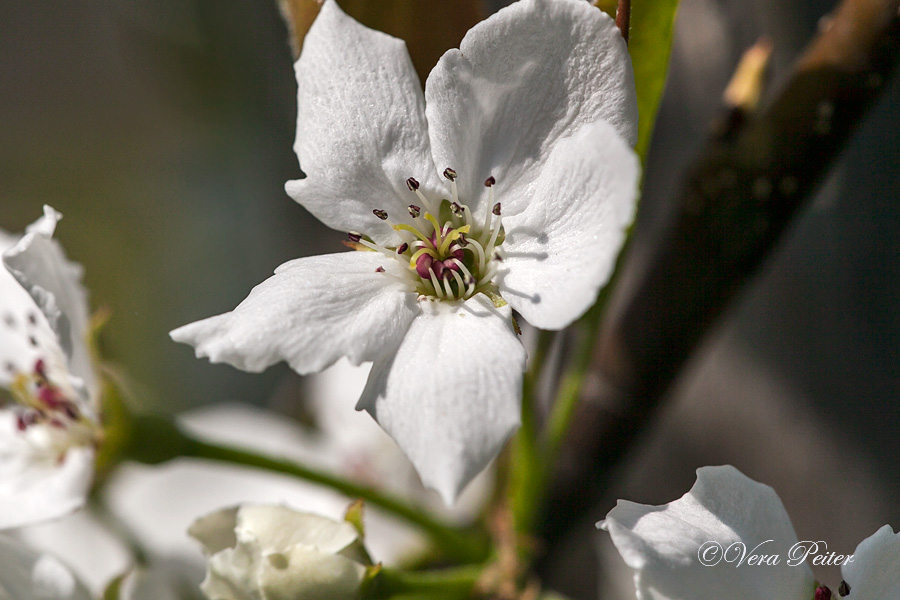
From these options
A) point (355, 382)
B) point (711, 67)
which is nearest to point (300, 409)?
point (355, 382)

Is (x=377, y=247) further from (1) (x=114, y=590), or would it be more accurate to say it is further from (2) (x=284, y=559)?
(1) (x=114, y=590)

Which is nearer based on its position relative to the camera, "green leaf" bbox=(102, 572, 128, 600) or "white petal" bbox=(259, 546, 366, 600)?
"white petal" bbox=(259, 546, 366, 600)

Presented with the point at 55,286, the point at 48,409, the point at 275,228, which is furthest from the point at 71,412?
the point at 275,228

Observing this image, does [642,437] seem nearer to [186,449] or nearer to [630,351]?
[630,351]

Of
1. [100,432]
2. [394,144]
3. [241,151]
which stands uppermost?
[394,144]

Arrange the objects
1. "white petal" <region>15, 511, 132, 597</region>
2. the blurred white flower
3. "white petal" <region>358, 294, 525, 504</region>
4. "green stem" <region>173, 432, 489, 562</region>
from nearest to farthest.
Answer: "white petal" <region>358, 294, 525, 504</region> → "green stem" <region>173, 432, 489, 562</region> → "white petal" <region>15, 511, 132, 597</region> → the blurred white flower

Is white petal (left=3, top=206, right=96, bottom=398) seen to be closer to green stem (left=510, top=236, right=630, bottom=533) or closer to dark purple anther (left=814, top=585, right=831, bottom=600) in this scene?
green stem (left=510, top=236, right=630, bottom=533)

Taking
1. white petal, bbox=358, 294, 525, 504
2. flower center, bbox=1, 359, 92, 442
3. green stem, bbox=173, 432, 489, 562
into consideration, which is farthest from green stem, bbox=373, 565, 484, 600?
flower center, bbox=1, 359, 92, 442

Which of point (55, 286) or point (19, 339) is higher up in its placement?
point (55, 286)
